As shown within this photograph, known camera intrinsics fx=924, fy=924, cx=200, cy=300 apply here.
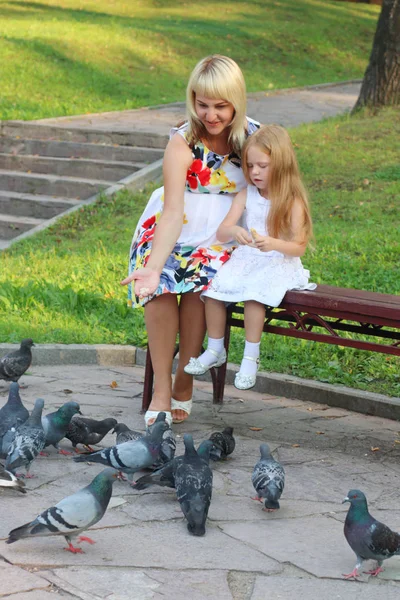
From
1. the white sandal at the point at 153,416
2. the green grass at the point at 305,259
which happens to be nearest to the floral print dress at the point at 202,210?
the white sandal at the point at 153,416

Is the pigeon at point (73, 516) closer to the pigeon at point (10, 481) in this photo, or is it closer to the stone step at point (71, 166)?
the pigeon at point (10, 481)

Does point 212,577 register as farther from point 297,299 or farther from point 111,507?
point 297,299

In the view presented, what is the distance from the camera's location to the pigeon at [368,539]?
3791 mm

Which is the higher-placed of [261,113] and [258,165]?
[258,165]

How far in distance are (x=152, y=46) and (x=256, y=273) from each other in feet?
58.4

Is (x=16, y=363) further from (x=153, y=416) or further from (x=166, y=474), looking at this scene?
(x=166, y=474)

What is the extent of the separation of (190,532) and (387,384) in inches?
109

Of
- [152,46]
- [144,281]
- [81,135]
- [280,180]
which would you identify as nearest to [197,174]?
[280,180]

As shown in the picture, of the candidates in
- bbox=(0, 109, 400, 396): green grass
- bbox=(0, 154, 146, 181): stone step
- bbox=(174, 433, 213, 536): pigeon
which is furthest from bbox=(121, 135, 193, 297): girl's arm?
bbox=(0, 154, 146, 181): stone step

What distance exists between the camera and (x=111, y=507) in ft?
14.6

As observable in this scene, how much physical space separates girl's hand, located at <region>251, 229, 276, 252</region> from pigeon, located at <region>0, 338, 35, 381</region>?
1.90m

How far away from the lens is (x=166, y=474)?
14.8ft

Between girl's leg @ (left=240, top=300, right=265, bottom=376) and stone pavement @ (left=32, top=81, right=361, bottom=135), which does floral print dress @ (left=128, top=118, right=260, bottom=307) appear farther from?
stone pavement @ (left=32, top=81, right=361, bottom=135)

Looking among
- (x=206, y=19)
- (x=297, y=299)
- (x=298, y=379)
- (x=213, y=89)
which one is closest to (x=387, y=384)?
(x=298, y=379)
